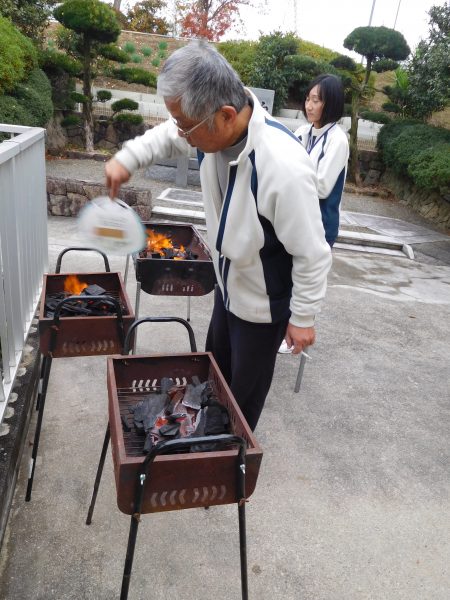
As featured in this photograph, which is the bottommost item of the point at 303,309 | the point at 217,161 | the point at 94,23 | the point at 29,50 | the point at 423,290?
the point at 423,290

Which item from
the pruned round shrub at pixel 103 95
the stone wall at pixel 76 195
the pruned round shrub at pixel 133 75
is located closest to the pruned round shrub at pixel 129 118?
the pruned round shrub at pixel 103 95

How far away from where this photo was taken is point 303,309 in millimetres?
1573

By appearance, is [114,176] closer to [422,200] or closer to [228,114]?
[228,114]

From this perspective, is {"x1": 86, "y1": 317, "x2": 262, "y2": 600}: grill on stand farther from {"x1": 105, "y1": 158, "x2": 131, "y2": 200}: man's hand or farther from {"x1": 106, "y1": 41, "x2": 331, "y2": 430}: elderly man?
{"x1": 105, "y1": 158, "x2": 131, "y2": 200}: man's hand

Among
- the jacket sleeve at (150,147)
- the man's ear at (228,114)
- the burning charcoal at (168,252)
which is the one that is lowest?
the burning charcoal at (168,252)

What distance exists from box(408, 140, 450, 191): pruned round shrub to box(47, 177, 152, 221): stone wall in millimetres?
5218

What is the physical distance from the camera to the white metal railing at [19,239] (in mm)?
2139

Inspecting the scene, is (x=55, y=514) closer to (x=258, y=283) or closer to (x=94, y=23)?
(x=258, y=283)

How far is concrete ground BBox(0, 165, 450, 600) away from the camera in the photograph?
69.3 inches

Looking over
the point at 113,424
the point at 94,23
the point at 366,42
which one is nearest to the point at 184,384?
the point at 113,424

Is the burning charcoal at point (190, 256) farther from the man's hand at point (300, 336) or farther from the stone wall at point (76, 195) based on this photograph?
the stone wall at point (76, 195)

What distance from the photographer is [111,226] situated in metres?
1.63

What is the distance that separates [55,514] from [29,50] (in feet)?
29.3

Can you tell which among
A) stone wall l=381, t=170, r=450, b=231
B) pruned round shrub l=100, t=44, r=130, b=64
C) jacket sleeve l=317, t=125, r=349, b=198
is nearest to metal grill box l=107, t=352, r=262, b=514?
jacket sleeve l=317, t=125, r=349, b=198
